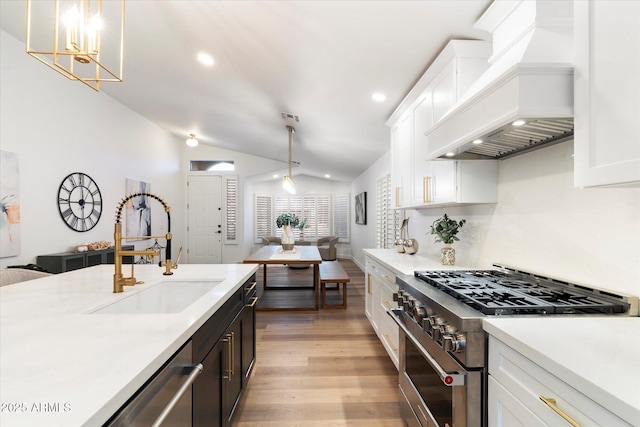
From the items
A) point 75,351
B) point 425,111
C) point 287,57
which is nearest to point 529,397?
point 75,351

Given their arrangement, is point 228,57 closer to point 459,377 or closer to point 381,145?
point 381,145

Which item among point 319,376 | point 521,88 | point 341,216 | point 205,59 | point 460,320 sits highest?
point 205,59

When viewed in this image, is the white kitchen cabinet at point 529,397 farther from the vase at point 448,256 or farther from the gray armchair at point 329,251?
the gray armchair at point 329,251

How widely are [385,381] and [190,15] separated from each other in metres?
3.33

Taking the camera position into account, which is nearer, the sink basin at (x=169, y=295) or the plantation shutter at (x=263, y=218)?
the sink basin at (x=169, y=295)

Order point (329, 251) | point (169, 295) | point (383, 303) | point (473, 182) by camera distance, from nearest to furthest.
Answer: point (169, 295) → point (473, 182) → point (383, 303) → point (329, 251)

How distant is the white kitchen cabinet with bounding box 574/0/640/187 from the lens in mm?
848

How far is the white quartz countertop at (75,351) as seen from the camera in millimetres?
585

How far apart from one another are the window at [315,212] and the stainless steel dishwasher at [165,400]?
851 cm

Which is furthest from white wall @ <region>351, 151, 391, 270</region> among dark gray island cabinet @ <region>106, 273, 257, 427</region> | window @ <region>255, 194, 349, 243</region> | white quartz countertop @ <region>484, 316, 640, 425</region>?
white quartz countertop @ <region>484, 316, 640, 425</region>

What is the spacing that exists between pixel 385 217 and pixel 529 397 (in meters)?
4.38

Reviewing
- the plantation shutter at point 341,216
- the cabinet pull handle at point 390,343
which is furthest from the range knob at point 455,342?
the plantation shutter at point 341,216

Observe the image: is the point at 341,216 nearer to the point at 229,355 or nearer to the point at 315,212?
the point at 315,212

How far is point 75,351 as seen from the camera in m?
0.82
